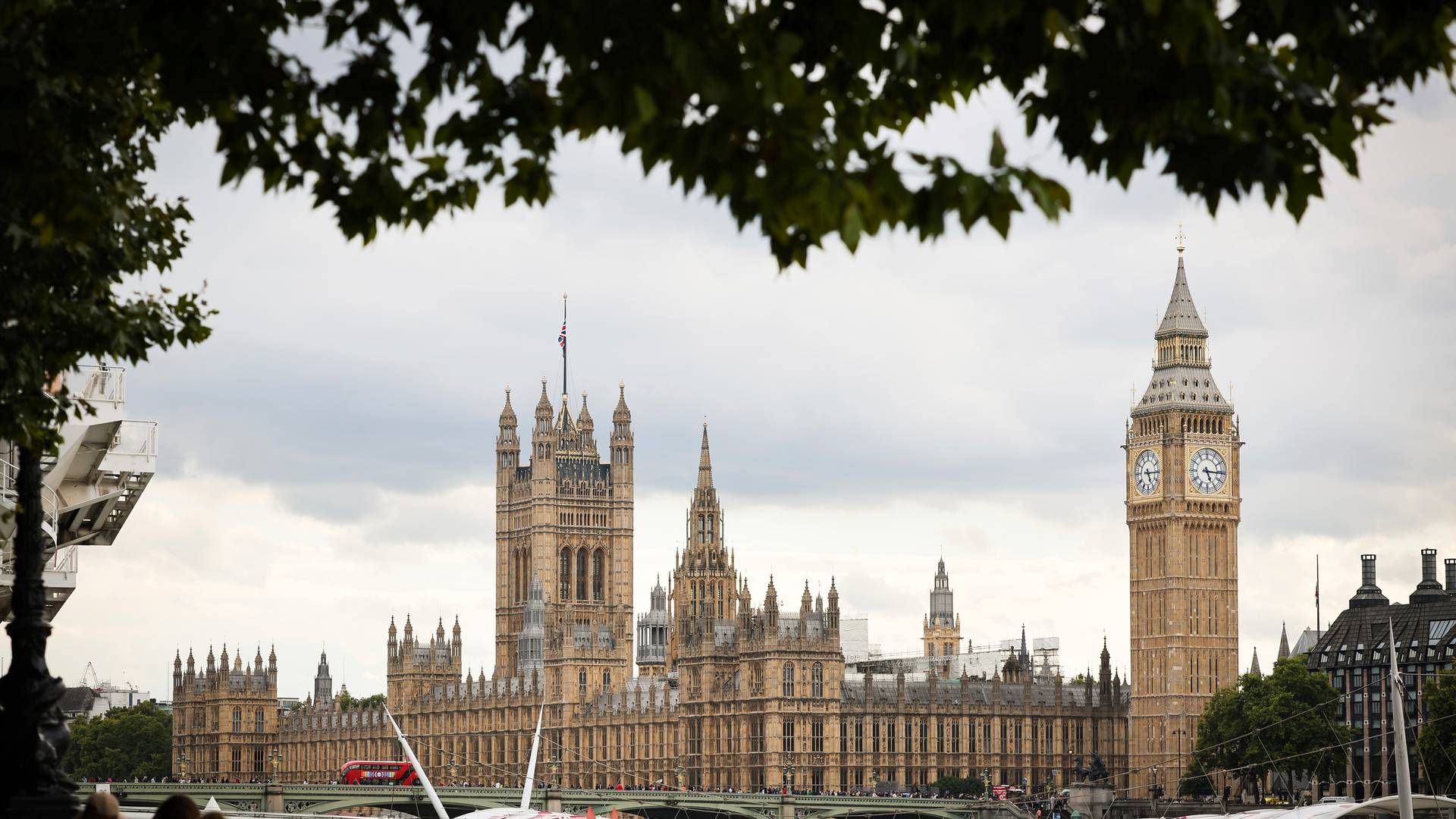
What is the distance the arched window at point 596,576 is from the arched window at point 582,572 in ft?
2.07

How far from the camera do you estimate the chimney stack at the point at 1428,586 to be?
14112cm

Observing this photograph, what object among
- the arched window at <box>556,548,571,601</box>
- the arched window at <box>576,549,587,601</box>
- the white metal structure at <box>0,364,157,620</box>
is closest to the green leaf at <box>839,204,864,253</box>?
the white metal structure at <box>0,364,157,620</box>

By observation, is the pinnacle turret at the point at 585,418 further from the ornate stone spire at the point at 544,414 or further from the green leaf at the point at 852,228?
the green leaf at the point at 852,228

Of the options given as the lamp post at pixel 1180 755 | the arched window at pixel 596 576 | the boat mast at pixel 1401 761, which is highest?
the arched window at pixel 596 576

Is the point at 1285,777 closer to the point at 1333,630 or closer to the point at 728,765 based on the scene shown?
the point at 1333,630

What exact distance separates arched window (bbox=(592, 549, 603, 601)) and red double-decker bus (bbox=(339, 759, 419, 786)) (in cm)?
4137

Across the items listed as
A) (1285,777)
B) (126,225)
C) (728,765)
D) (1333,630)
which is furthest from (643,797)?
(126,225)

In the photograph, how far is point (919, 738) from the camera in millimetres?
144000

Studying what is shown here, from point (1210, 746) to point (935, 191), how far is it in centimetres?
11939

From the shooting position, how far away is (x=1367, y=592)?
15175 cm

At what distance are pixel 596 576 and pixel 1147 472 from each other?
65690 mm

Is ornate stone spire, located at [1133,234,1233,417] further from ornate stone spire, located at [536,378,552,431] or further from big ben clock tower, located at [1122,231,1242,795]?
ornate stone spire, located at [536,378,552,431]

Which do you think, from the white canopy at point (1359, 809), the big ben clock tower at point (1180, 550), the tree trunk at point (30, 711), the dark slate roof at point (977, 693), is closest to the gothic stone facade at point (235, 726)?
the dark slate roof at point (977, 693)

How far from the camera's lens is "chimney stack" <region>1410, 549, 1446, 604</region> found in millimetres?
141125
